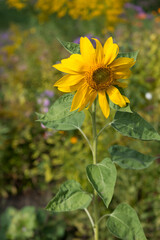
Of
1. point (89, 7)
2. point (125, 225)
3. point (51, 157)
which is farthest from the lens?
point (89, 7)

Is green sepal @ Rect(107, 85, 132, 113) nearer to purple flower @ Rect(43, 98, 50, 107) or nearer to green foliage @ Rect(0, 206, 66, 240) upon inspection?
green foliage @ Rect(0, 206, 66, 240)

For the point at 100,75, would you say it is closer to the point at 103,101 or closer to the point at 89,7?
the point at 103,101

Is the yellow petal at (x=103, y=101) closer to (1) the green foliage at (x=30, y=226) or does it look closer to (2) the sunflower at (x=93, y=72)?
(2) the sunflower at (x=93, y=72)

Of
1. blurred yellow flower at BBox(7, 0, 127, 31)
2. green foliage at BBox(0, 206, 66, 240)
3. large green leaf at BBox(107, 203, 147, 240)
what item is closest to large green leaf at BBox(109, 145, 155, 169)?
large green leaf at BBox(107, 203, 147, 240)

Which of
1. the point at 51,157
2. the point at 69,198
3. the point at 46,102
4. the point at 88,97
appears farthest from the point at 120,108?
the point at 51,157

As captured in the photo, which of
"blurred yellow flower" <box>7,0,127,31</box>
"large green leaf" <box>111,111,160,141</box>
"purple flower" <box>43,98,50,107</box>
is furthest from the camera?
"blurred yellow flower" <box>7,0,127,31</box>
